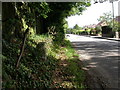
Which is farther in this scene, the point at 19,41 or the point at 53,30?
the point at 53,30

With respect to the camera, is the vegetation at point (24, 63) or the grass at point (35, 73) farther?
the vegetation at point (24, 63)

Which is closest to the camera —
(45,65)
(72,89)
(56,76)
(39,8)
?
(72,89)

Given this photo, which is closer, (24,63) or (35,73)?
(35,73)

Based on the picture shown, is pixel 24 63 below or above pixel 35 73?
above

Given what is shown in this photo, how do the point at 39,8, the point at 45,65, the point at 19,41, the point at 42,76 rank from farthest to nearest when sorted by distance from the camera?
1. the point at 39,8
2. the point at 19,41
3. the point at 45,65
4. the point at 42,76

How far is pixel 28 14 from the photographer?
9938 millimetres

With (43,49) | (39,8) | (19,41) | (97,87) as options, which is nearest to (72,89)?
(97,87)

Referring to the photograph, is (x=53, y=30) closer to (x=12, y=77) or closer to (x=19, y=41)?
(x=19, y=41)

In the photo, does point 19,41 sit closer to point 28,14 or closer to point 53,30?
point 28,14

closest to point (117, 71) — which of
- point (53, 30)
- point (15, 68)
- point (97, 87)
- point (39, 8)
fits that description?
point (97, 87)

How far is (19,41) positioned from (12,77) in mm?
3626

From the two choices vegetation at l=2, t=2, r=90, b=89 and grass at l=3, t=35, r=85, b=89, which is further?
vegetation at l=2, t=2, r=90, b=89

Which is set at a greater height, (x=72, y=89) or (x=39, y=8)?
(x=39, y=8)

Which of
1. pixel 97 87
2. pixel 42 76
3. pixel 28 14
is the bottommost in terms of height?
pixel 97 87
